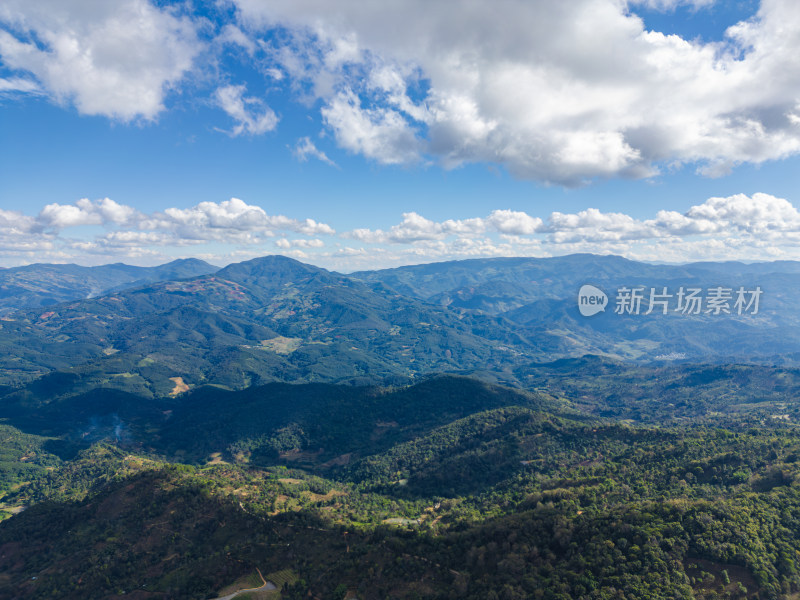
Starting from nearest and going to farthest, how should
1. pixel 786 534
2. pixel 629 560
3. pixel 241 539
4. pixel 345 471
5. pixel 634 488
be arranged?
pixel 629 560 → pixel 786 534 → pixel 241 539 → pixel 634 488 → pixel 345 471

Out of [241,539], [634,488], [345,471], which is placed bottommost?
[345,471]

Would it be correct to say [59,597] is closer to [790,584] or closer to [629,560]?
[629,560]

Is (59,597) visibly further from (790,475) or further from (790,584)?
(790,475)

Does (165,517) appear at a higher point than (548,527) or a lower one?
lower

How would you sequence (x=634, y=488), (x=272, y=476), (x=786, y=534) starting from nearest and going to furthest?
(x=786, y=534) < (x=634, y=488) < (x=272, y=476)

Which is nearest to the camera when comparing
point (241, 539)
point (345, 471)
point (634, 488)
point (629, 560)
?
point (629, 560)

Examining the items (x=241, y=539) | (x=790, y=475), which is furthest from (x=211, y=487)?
(x=790, y=475)

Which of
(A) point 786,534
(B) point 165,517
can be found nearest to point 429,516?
(B) point 165,517

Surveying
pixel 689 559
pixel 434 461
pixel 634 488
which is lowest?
pixel 434 461

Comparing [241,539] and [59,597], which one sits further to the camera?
[241,539]
